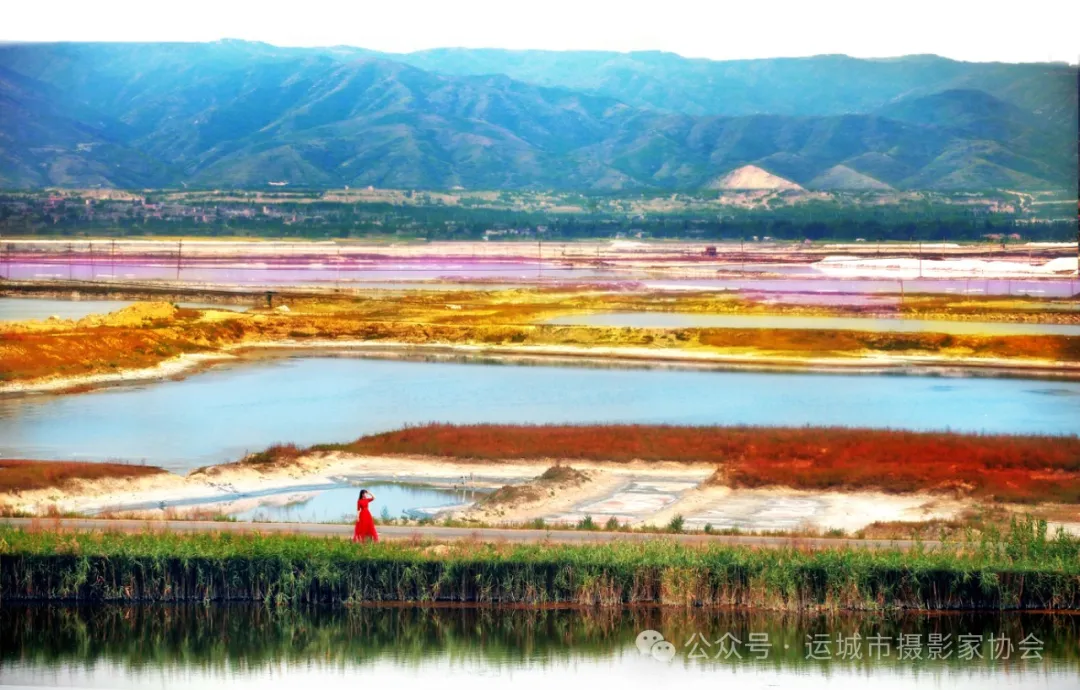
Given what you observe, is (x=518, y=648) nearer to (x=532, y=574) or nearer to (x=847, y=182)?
(x=532, y=574)

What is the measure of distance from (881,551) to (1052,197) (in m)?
148

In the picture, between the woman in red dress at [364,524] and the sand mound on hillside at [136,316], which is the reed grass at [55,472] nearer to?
the woman in red dress at [364,524]

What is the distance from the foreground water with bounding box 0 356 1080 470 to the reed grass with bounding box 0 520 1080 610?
37.8ft

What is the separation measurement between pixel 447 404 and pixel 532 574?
22.0 m

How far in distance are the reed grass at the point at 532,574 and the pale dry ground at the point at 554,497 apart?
3.76 meters

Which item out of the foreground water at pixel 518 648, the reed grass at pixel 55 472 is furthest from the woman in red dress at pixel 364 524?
the reed grass at pixel 55 472

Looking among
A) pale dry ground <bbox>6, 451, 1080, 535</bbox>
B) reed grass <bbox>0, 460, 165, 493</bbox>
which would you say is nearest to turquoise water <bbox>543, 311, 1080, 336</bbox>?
pale dry ground <bbox>6, 451, 1080, 535</bbox>

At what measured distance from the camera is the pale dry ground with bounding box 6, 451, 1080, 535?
26.4 metres

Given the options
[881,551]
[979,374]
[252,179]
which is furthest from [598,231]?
[881,551]

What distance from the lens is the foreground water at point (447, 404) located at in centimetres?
3664

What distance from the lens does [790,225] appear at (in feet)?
447

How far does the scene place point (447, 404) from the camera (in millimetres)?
42281

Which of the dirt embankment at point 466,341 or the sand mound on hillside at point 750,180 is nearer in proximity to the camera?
the dirt embankment at point 466,341

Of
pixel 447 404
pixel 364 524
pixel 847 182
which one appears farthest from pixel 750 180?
pixel 364 524
